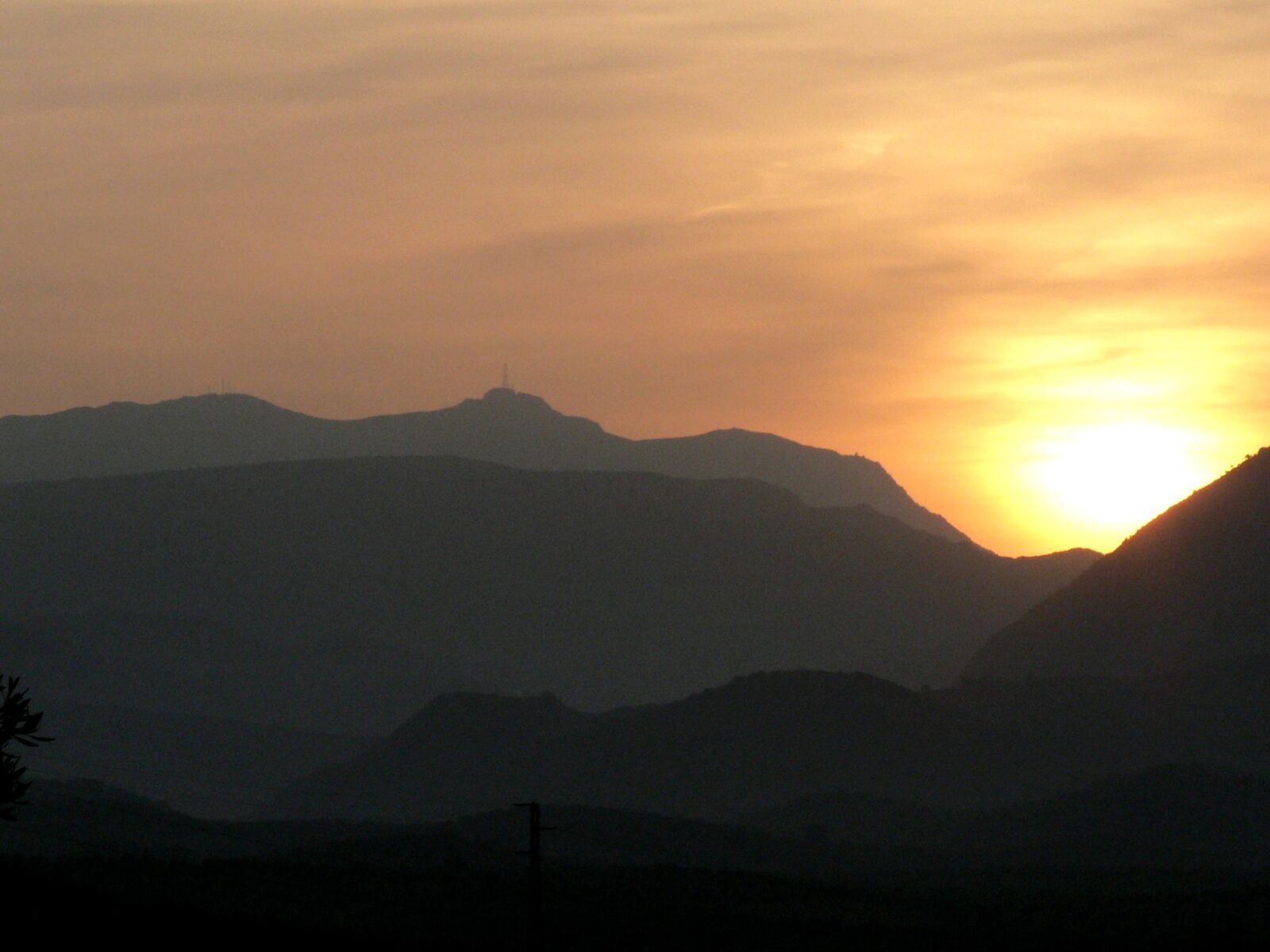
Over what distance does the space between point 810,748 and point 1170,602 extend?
29.9 metres

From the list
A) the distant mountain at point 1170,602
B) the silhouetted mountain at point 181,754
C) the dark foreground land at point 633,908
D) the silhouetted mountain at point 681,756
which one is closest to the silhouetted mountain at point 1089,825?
the silhouetted mountain at point 681,756

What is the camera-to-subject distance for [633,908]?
156 ft

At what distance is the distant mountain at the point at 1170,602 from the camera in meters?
111

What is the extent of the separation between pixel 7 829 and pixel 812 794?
36976 millimetres

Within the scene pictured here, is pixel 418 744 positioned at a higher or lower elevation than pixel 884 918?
higher

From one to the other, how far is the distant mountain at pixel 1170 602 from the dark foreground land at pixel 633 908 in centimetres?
5610

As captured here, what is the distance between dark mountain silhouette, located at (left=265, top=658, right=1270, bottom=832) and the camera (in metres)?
97.5

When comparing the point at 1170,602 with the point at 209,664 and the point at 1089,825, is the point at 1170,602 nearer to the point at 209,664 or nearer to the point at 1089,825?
the point at 1089,825

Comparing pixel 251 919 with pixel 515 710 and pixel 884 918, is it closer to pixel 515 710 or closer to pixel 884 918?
pixel 884 918

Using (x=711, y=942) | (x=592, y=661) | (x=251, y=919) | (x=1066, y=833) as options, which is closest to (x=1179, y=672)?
(x=1066, y=833)

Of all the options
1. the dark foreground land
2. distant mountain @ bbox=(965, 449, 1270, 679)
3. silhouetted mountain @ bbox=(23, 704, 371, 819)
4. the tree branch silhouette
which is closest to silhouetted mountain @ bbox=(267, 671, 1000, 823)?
silhouetted mountain @ bbox=(23, 704, 371, 819)

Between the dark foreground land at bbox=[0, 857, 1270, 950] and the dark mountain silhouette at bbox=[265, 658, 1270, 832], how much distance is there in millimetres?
40112

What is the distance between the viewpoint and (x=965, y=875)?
65.8 m

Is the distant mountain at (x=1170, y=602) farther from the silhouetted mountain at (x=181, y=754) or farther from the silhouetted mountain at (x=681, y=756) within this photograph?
the silhouetted mountain at (x=181, y=754)
